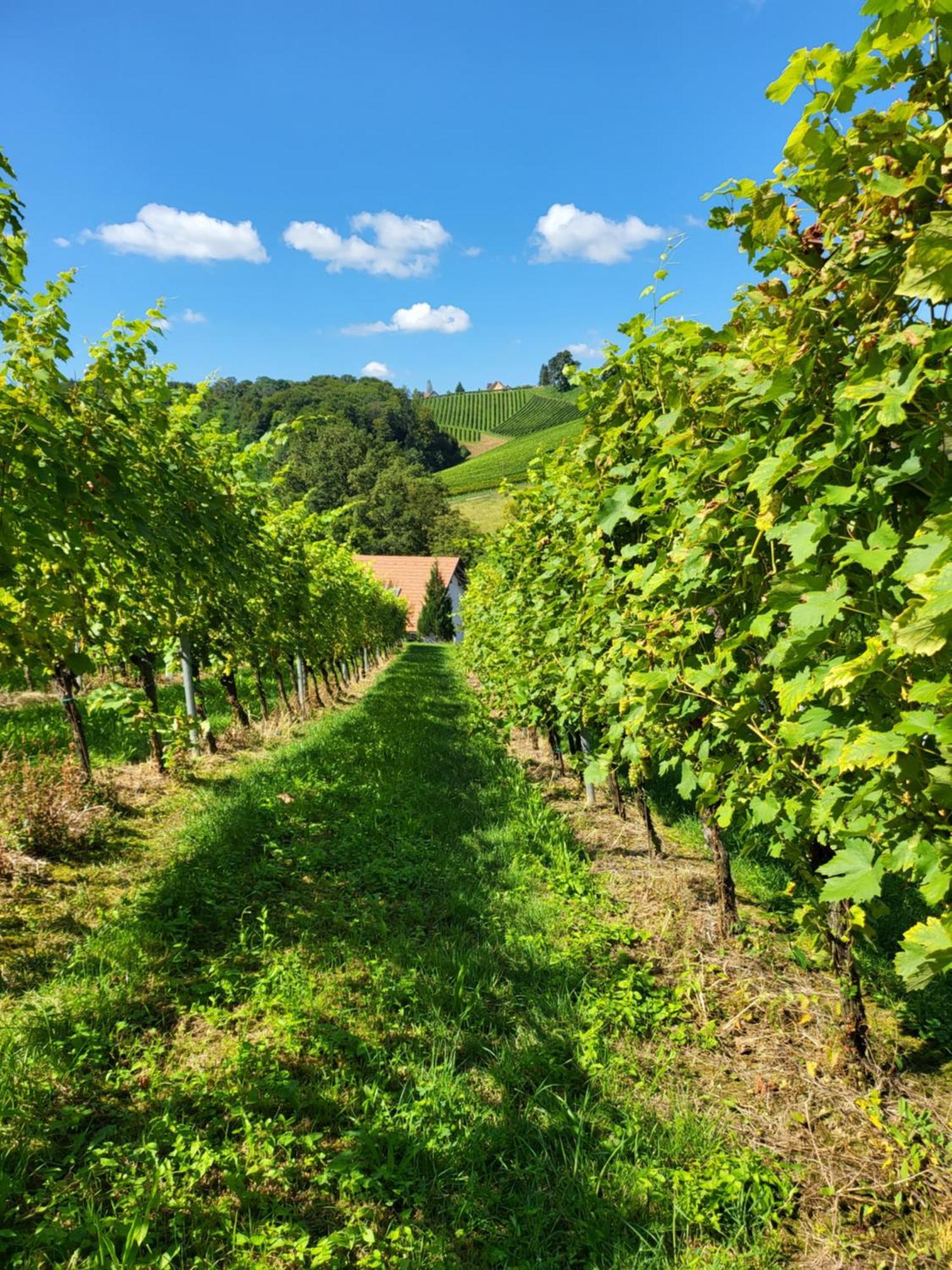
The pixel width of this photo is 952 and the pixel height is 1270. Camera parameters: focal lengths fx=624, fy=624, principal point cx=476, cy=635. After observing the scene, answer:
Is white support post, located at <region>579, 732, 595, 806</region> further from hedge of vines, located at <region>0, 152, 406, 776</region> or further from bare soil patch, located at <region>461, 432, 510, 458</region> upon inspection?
bare soil patch, located at <region>461, 432, 510, 458</region>

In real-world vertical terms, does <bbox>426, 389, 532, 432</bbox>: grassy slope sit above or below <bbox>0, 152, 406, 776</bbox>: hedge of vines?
above

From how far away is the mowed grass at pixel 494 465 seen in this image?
77938mm

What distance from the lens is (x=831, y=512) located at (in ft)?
6.03

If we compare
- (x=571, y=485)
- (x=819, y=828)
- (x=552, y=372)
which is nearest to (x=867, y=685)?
(x=819, y=828)

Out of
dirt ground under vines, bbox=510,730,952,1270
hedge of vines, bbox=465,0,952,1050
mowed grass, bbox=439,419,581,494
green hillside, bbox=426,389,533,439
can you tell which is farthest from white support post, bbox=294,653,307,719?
green hillside, bbox=426,389,533,439

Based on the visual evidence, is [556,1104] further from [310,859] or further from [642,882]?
[310,859]

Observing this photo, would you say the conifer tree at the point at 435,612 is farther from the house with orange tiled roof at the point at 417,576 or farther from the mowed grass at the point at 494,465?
the mowed grass at the point at 494,465

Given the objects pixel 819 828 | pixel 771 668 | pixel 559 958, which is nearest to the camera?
pixel 819 828

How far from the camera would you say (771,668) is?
8.18ft

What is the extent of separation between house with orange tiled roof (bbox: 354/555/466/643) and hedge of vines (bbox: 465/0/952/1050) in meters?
47.1

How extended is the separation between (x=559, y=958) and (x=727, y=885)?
1219mm

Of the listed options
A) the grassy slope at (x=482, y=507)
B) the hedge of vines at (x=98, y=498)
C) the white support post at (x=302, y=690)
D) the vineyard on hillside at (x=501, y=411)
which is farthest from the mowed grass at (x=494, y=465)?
the hedge of vines at (x=98, y=498)

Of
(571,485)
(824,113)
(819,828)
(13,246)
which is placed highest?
(13,246)

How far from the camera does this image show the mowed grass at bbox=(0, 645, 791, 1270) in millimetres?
2035
